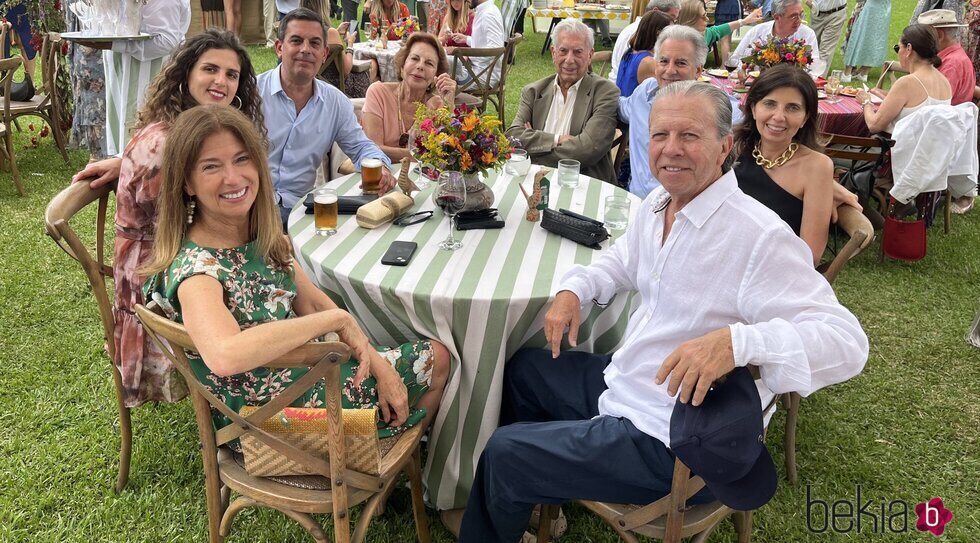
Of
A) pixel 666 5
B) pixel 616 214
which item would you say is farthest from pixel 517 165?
pixel 666 5

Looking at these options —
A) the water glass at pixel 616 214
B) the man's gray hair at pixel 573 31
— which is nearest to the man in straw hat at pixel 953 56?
the man's gray hair at pixel 573 31

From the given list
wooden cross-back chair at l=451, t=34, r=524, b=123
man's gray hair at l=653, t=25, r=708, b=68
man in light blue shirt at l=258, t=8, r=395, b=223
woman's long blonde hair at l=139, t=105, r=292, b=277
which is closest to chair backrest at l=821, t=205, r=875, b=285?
man's gray hair at l=653, t=25, r=708, b=68

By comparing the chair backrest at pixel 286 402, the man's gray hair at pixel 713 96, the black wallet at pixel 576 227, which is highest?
the man's gray hair at pixel 713 96

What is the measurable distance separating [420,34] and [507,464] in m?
2.74

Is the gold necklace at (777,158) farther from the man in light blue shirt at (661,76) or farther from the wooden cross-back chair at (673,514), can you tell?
the wooden cross-back chair at (673,514)

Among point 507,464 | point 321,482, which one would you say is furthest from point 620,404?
point 321,482

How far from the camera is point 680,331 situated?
5.73 ft

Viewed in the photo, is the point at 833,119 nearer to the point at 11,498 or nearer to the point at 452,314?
the point at 452,314

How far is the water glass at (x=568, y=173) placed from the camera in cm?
301

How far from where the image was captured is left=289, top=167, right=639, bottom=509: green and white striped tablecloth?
202cm

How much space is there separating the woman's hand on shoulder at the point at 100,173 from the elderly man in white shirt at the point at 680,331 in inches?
57.3

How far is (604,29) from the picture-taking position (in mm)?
11750

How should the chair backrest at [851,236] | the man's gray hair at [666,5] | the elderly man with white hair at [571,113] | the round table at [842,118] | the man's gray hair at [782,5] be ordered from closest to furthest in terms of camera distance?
1. the chair backrest at [851,236]
2. the elderly man with white hair at [571,113]
3. the round table at [842,118]
4. the man's gray hair at [666,5]
5. the man's gray hair at [782,5]

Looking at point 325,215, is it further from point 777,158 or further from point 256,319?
point 777,158
